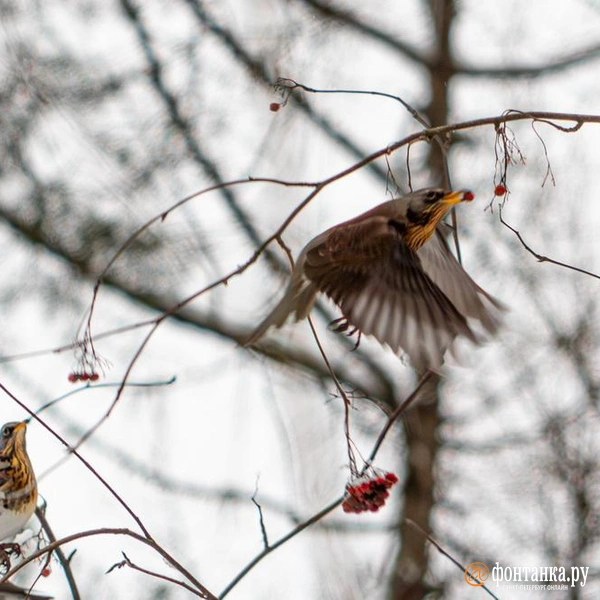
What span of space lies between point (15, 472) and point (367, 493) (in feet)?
3.99

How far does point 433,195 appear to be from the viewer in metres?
2.86

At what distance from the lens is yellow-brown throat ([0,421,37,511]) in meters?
2.99

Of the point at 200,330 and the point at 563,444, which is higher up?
the point at 200,330

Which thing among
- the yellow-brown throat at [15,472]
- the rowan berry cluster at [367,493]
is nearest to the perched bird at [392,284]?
the rowan berry cluster at [367,493]

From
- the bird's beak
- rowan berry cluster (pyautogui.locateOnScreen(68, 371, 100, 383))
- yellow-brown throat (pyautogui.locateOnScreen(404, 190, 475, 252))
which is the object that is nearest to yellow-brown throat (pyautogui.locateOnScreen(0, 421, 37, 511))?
rowan berry cluster (pyautogui.locateOnScreen(68, 371, 100, 383))

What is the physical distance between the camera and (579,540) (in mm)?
5844

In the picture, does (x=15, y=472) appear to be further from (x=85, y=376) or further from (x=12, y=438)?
(x=85, y=376)

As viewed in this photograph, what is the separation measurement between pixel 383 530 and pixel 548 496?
1519 millimetres

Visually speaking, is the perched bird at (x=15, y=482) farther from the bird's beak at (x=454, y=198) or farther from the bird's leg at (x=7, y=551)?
the bird's beak at (x=454, y=198)

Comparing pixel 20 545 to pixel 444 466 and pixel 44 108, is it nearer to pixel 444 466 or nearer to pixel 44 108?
pixel 44 108

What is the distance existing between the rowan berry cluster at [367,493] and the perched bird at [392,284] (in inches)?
11.7

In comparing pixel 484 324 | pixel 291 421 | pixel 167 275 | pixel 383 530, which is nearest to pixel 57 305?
pixel 167 275

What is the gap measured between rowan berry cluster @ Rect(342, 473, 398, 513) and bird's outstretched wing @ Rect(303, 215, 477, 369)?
35 centimetres

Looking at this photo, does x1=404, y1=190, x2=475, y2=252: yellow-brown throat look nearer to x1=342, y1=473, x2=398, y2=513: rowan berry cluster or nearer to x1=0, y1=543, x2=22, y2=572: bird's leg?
x1=342, y1=473, x2=398, y2=513: rowan berry cluster
